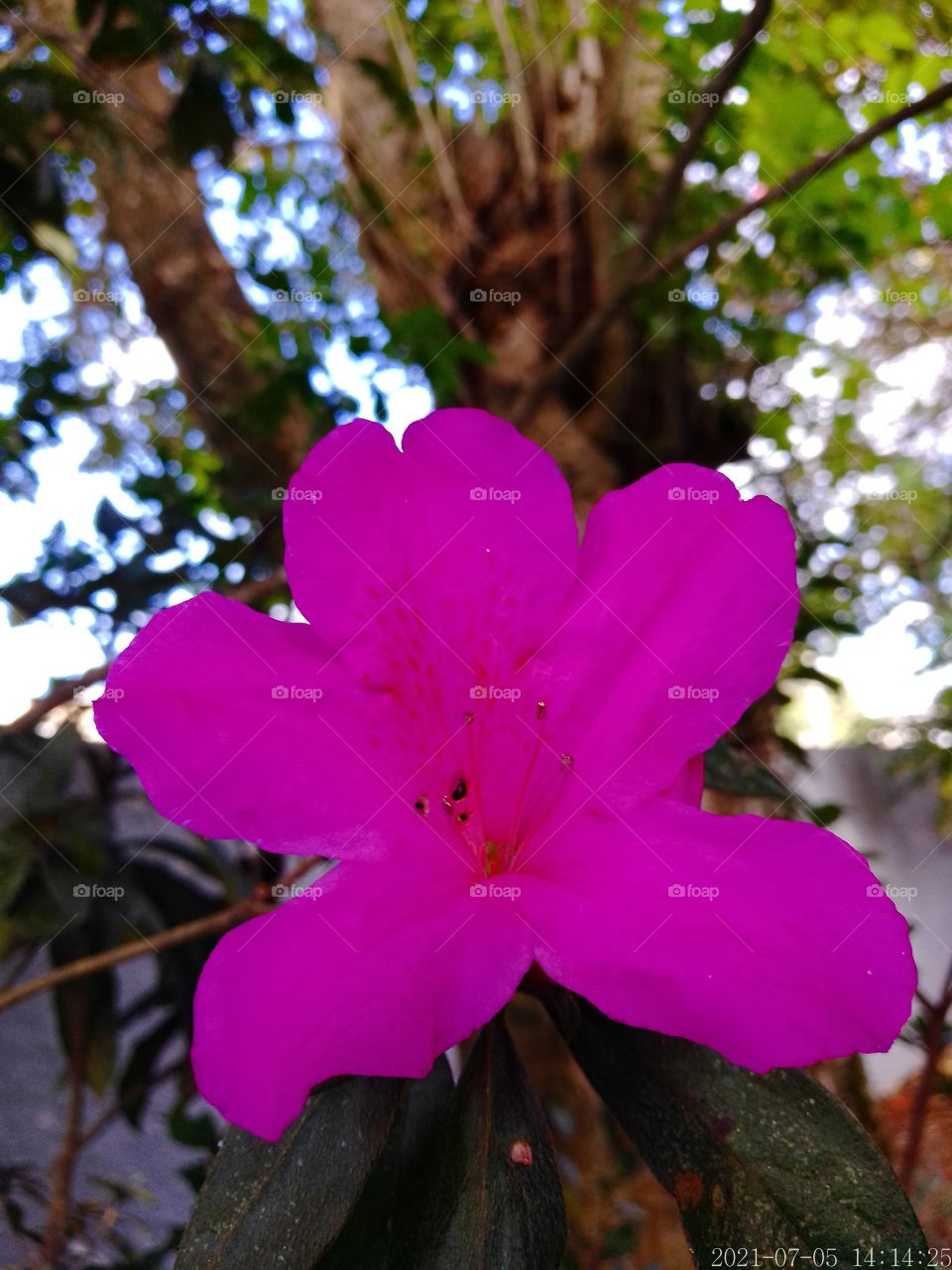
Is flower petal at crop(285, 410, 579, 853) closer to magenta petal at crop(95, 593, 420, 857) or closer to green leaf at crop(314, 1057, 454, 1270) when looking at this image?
magenta petal at crop(95, 593, 420, 857)

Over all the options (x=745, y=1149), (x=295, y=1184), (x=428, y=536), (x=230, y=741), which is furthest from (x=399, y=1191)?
(x=428, y=536)

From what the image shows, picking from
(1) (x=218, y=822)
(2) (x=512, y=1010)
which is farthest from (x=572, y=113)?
(1) (x=218, y=822)

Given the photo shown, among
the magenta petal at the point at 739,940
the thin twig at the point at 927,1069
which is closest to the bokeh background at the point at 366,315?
the thin twig at the point at 927,1069

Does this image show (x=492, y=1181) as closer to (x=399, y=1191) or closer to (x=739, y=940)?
(x=399, y=1191)

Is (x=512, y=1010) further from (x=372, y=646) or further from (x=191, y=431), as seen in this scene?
(x=191, y=431)

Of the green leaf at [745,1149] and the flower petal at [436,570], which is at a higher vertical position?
the flower petal at [436,570]

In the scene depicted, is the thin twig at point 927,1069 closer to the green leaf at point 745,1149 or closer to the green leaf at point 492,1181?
the green leaf at point 745,1149

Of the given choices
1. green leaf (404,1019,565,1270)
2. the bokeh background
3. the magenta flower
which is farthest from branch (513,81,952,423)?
green leaf (404,1019,565,1270)

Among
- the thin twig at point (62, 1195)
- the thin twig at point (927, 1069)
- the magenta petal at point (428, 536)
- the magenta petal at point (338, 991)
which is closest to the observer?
the magenta petal at point (338, 991)
